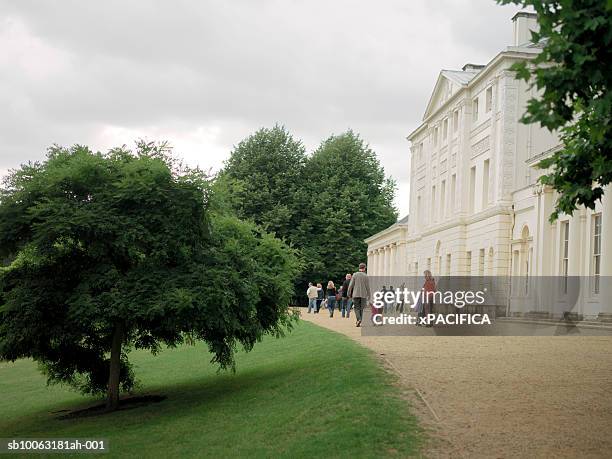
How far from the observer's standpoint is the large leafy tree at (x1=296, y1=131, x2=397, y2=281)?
62.9 m

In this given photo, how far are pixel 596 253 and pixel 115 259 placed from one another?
1918 cm

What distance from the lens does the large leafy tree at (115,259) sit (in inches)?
601

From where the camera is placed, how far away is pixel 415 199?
57.5 m

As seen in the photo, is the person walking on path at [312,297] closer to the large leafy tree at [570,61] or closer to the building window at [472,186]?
the building window at [472,186]

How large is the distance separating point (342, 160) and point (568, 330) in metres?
43.9

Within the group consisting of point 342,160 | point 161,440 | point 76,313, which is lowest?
point 161,440

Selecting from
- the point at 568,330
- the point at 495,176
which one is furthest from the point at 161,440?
the point at 495,176

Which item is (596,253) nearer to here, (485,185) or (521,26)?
(485,185)

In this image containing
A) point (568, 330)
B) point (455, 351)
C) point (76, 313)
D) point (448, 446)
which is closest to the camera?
point (448, 446)

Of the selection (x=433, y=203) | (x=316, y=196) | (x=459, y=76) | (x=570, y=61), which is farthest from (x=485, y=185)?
(x=570, y=61)

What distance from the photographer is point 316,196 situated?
6397 cm

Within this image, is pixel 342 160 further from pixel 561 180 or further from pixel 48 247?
pixel 561 180

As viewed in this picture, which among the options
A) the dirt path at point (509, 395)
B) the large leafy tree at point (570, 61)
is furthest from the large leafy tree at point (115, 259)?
the large leafy tree at point (570, 61)

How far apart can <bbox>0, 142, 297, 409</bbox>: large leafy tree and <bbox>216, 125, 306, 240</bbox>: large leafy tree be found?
44428 millimetres
